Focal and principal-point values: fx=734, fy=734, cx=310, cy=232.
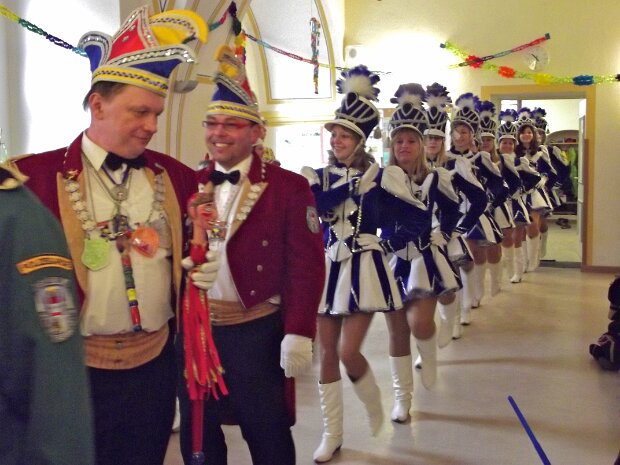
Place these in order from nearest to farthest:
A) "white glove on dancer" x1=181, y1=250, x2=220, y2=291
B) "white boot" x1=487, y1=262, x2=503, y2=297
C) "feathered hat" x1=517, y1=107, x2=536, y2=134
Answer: "white glove on dancer" x1=181, y1=250, x2=220, y2=291, "white boot" x1=487, y1=262, x2=503, y2=297, "feathered hat" x1=517, y1=107, x2=536, y2=134

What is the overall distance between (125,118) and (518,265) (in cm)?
674

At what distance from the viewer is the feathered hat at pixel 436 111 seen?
4.50m

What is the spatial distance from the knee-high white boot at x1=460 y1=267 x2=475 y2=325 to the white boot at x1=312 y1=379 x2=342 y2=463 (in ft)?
8.26

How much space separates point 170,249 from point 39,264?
32.7 inches

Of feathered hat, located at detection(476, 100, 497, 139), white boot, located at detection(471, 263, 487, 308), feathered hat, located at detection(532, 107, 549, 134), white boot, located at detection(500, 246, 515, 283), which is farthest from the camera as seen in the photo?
feathered hat, located at detection(532, 107, 549, 134)

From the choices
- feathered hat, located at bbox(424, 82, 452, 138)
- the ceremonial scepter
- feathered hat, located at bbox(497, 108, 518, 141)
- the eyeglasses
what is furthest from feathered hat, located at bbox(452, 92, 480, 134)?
the ceremonial scepter

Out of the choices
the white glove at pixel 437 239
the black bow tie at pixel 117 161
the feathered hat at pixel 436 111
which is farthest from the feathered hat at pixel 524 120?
the black bow tie at pixel 117 161

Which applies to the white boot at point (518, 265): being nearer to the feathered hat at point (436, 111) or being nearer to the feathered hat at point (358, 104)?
the feathered hat at point (436, 111)

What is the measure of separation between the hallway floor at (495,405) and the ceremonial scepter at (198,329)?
126 centimetres

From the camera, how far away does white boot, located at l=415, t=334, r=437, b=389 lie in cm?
379

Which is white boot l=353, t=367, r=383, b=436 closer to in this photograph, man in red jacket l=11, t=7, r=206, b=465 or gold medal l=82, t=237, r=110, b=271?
man in red jacket l=11, t=7, r=206, b=465

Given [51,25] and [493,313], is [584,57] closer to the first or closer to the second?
[493,313]

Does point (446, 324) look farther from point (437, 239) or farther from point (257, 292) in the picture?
point (257, 292)

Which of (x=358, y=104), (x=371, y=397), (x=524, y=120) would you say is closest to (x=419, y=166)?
(x=358, y=104)
